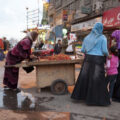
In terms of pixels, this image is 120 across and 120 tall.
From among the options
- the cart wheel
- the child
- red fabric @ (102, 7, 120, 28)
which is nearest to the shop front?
red fabric @ (102, 7, 120, 28)

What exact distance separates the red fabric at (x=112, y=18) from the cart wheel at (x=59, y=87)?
→ 26.4 ft

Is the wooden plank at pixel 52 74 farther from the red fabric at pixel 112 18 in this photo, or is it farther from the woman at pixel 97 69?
the red fabric at pixel 112 18

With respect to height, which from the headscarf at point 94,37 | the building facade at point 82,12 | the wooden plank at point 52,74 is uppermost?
the building facade at point 82,12

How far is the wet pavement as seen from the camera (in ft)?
Result: 12.0

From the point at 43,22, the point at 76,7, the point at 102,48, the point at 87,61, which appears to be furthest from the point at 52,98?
the point at 43,22

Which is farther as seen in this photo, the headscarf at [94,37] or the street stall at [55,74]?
A: the street stall at [55,74]

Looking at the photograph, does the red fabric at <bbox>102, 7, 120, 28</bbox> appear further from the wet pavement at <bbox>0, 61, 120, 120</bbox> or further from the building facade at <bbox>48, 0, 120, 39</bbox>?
the wet pavement at <bbox>0, 61, 120, 120</bbox>

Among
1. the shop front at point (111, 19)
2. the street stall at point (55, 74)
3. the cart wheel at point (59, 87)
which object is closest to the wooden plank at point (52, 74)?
the street stall at point (55, 74)

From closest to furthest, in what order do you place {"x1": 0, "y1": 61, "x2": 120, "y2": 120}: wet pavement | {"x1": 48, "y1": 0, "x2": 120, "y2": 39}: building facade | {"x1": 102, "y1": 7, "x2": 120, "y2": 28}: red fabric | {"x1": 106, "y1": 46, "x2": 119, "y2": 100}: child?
{"x1": 0, "y1": 61, "x2": 120, "y2": 120}: wet pavement < {"x1": 106, "y1": 46, "x2": 119, "y2": 100}: child < {"x1": 102, "y1": 7, "x2": 120, "y2": 28}: red fabric < {"x1": 48, "y1": 0, "x2": 120, "y2": 39}: building facade

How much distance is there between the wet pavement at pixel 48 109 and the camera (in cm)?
365

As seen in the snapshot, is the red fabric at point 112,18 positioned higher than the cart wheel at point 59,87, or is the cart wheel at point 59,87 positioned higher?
the red fabric at point 112,18

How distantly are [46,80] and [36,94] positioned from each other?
1.48ft

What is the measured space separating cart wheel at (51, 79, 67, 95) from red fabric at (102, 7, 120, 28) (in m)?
8.06

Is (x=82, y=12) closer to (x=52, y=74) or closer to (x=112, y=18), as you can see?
(x=112, y=18)
